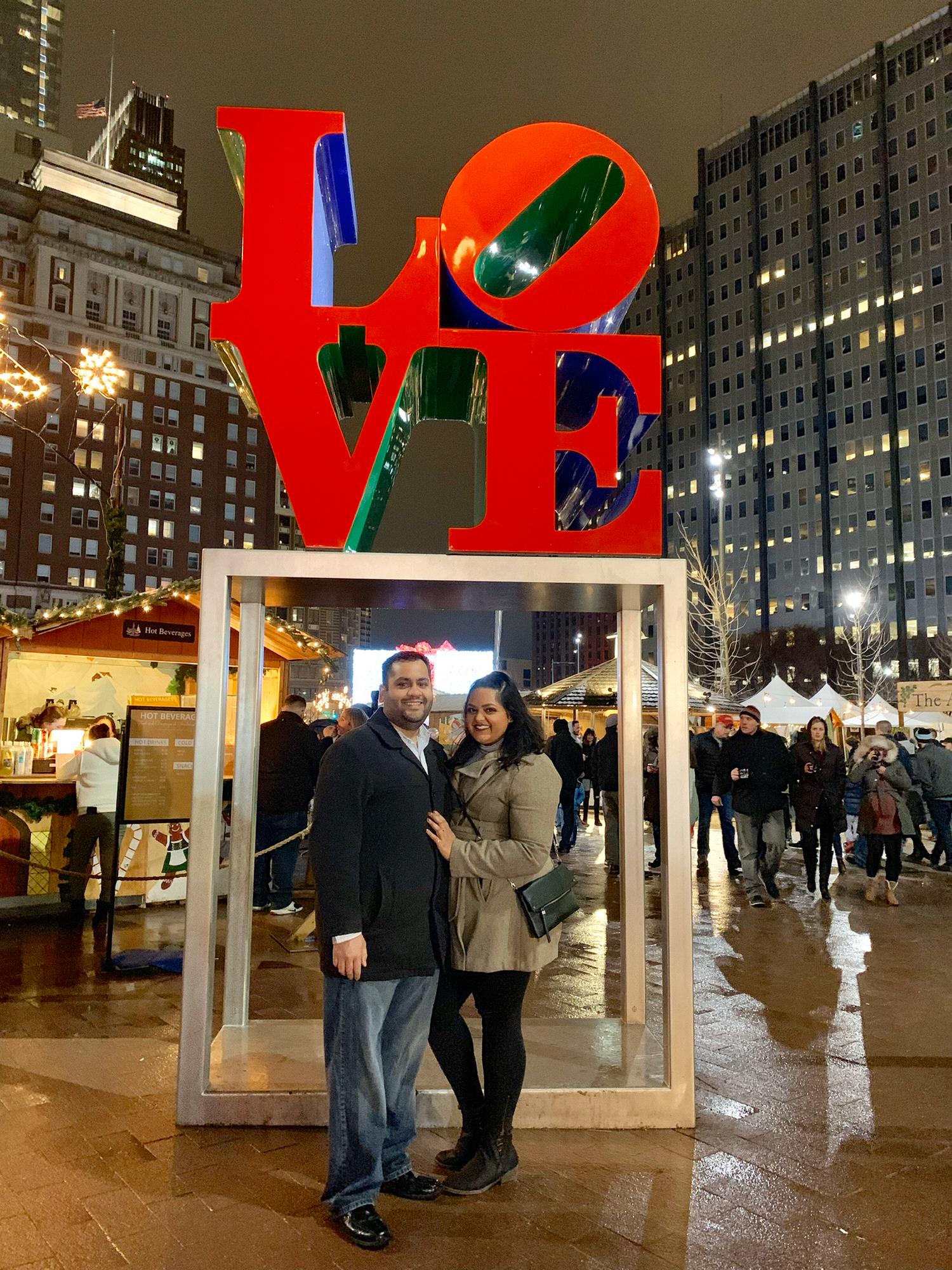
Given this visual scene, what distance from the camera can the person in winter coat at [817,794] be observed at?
32.1ft

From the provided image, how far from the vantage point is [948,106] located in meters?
75.2

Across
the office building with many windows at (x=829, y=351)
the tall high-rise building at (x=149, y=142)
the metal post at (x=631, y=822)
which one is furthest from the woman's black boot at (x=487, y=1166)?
the tall high-rise building at (x=149, y=142)

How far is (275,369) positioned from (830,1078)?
4.57 m

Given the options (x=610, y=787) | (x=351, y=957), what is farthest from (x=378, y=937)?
Result: (x=610, y=787)

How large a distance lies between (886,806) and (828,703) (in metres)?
15.7

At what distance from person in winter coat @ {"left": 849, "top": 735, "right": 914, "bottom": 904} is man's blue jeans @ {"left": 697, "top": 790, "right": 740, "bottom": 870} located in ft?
5.66

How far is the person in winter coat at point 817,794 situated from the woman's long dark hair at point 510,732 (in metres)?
7.01

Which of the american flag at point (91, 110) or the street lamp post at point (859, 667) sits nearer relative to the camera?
the street lamp post at point (859, 667)

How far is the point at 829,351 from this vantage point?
3280 inches

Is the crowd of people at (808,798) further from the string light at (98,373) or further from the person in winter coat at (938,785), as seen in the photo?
the string light at (98,373)

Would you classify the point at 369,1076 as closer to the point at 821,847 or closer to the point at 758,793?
the point at 758,793

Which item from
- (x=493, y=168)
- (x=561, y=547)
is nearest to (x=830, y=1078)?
(x=561, y=547)

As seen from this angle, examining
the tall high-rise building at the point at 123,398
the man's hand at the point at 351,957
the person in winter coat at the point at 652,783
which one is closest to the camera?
the man's hand at the point at 351,957

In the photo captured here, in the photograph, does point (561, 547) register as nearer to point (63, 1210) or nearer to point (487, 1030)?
point (487, 1030)
